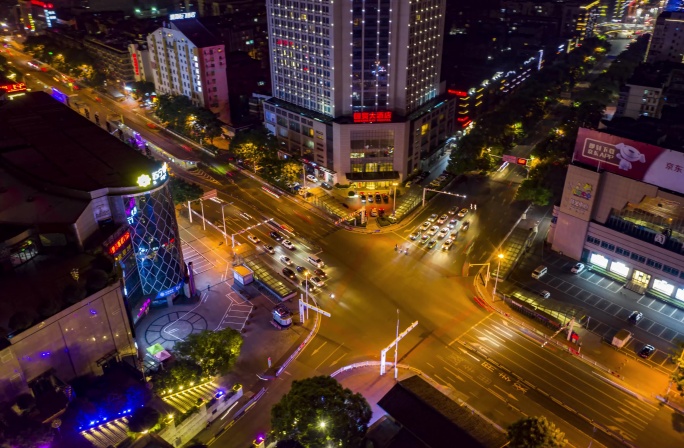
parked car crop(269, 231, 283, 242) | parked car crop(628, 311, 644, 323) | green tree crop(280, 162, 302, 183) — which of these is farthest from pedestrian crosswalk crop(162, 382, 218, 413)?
parked car crop(628, 311, 644, 323)

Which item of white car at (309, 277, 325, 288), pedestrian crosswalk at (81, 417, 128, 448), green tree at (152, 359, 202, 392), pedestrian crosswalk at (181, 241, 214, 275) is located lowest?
pedestrian crosswalk at (181, 241, 214, 275)

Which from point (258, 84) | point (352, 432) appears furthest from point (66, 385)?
point (258, 84)

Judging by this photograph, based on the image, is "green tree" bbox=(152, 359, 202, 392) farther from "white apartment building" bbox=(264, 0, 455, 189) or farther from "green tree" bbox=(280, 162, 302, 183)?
Answer: "white apartment building" bbox=(264, 0, 455, 189)

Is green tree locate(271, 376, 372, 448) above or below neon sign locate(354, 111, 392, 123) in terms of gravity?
below

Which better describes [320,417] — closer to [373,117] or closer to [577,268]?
[577,268]

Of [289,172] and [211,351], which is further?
[289,172]

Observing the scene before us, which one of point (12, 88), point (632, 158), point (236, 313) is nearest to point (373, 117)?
point (632, 158)
